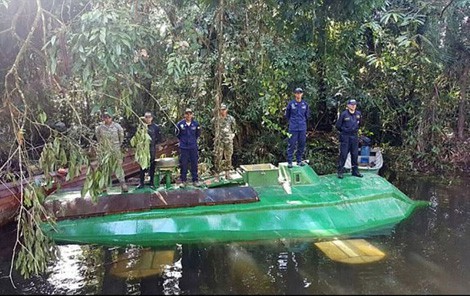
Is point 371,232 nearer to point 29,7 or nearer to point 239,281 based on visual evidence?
point 239,281

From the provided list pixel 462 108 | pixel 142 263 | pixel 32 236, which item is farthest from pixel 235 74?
pixel 462 108

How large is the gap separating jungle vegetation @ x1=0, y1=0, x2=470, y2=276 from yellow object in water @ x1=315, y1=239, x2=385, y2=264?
2.98m

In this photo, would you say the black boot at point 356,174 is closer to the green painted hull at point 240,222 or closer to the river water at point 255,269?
the green painted hull at point 240,222

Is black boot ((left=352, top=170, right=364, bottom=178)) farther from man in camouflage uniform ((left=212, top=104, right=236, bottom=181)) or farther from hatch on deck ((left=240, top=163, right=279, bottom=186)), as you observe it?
man in camouflage uniform ((left=212, top=104, right=236, bottom=181))

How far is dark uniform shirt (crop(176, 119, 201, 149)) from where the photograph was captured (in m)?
8.16

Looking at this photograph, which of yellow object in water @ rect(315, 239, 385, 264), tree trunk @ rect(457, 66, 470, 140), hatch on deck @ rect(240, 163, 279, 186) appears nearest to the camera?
yellow object in water @ rect(315, 239, 385, 264)

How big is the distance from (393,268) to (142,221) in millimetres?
3904

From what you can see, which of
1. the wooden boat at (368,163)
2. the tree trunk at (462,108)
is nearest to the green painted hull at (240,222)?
the wooden boat at (368,163)

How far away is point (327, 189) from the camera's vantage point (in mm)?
8414

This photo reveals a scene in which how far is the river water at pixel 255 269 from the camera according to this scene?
5500mm

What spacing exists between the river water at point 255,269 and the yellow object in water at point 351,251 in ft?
0.36

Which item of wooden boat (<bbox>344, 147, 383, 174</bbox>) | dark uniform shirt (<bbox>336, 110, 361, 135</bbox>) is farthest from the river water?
wooden boat (<bbox>344, 147, 383, 174</bbox>)

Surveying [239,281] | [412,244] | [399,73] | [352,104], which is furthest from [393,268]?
[399,73]

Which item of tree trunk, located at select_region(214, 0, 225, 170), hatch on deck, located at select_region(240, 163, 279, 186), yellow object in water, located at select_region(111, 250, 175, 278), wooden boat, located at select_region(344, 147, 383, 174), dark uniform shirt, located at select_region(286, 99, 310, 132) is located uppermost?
Answer: tree trunk, located at select_region(214, 0, 225, 170)
